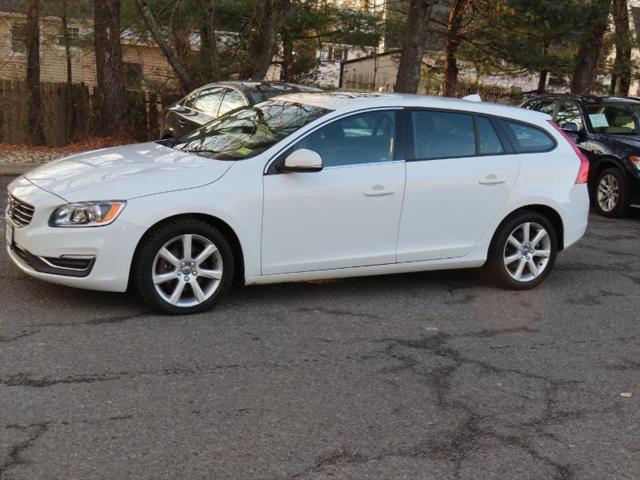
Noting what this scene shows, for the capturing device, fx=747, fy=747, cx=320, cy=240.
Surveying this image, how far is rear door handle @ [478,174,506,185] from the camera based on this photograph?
6.18m

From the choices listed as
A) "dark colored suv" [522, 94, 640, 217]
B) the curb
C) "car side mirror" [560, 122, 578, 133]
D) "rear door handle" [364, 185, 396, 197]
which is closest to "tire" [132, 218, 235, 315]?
"rear door handle" [364, 185, 396, 197]

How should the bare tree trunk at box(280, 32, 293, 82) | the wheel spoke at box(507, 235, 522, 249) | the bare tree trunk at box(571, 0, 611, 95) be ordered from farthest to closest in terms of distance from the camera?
the bare tree trunk at box(571, 0, 611, 95) → the bare tree trunk at box(280, 32, 293, 82) → the wheel spoke at box(507, 235, 522, 249)

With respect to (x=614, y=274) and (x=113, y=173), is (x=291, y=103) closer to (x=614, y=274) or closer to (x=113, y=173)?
(x=113, y=173)

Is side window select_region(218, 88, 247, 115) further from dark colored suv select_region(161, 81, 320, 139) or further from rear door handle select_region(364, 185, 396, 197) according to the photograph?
rear door handle select_region(364, 185, 396, 197)

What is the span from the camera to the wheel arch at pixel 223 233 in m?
5.09

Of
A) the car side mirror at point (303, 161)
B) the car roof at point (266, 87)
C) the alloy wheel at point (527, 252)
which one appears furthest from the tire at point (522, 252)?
the car roof at point (266, 87)

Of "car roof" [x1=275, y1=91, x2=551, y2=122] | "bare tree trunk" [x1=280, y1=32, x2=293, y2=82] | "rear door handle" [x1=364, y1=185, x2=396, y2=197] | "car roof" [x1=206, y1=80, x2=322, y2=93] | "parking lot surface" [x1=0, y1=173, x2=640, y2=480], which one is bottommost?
"parking lot surface" [x1=0, y1=173, x2=640, y2=480]

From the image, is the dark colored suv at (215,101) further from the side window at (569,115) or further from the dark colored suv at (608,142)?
the dark colored suv at (608,142)

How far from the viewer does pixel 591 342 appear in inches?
211

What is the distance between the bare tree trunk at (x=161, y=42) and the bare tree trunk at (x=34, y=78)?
3.39 metres

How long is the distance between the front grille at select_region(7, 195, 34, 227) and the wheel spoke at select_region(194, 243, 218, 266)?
1.16 metres

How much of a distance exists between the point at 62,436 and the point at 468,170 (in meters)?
3.87

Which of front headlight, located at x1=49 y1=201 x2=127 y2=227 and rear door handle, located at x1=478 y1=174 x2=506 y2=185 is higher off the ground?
rear door handle, located at x1=478 y1=174 x2=506 y2=185

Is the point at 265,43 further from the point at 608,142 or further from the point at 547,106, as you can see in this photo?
the point at 608,142
